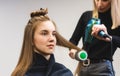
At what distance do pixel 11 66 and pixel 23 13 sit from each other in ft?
1.82

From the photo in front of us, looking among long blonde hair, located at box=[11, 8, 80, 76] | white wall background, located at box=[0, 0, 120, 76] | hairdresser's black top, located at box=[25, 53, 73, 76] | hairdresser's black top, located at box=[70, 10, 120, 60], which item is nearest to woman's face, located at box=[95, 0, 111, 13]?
hairdresser's black top, located at box=[70, 10, 120, 60]

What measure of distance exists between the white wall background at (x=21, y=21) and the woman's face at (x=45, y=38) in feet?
4.68

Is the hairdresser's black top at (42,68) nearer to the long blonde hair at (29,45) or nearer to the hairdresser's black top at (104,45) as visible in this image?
the long blonde hair at (29,45)

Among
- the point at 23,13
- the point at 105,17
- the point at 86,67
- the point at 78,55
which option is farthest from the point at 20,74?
the point at 23,13

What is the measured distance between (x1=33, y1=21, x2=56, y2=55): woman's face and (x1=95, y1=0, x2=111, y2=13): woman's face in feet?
1.19

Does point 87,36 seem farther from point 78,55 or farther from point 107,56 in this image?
point 78,55

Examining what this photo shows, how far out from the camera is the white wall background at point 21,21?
10.2 ft

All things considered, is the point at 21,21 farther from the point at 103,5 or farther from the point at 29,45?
the point at 29,45

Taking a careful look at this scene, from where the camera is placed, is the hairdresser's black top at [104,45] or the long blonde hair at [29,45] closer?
the long blonde hair at [29,45]

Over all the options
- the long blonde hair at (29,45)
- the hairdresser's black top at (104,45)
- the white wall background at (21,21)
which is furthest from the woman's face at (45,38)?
the white wall background at (21,21)

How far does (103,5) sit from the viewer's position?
1.88 meters

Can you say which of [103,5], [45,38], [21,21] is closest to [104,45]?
[103,5]

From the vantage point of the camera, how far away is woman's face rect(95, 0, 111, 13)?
1872 mm

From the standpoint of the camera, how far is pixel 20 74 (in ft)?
5.22
